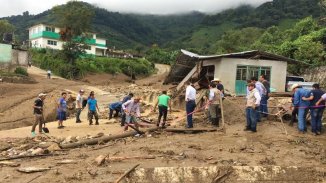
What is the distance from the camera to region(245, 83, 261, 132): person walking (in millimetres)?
14188

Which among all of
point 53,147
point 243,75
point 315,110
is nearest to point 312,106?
point 315,110

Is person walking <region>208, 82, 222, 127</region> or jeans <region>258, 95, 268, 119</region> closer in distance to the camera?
person walking <region>208, 82, 222, 127</region>

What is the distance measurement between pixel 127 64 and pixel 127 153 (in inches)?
2013

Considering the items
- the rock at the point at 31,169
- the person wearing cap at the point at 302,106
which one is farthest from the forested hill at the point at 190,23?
the rock at the point at 31,169

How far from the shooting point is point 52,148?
13375mm

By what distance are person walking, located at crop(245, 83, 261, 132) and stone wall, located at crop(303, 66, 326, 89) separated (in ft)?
49.7

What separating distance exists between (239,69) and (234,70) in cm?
46

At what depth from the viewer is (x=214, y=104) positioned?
15750 mm

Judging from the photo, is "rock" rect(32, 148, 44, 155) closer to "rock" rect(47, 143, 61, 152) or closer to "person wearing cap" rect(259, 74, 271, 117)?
"rock" rect(47, 143, 61, 152)

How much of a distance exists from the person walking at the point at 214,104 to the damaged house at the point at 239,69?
863 centimetres

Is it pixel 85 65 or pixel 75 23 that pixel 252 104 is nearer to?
pixel 85 65

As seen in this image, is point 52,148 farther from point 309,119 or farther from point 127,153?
point 309,119

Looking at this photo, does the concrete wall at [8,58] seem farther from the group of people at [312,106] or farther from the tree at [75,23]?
the group of people at [312,106]

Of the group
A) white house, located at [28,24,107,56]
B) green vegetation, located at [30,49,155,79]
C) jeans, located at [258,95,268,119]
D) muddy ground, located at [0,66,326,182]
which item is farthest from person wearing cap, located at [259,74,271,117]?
white house, located at [28,24,107,56]
